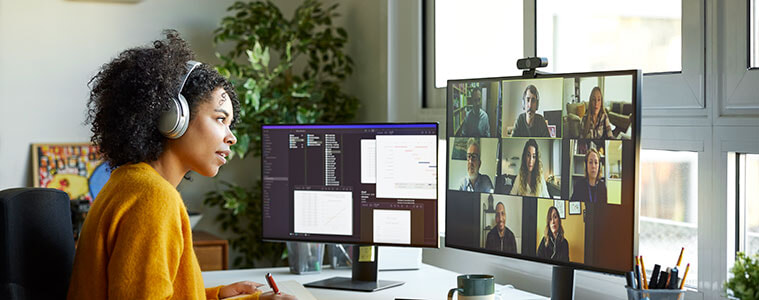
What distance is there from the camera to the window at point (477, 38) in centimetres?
241

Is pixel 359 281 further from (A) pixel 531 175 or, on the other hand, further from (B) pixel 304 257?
(A) pixel 531 175

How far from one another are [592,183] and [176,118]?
0.84 meters

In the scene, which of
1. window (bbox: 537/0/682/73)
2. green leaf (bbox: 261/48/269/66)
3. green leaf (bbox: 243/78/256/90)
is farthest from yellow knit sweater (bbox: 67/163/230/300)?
green leaf (bbox: 261/48/269/66)

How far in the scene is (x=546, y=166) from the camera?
5.41 feet

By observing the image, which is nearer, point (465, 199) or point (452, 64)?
point (465, 199)

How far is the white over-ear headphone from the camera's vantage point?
1.47m

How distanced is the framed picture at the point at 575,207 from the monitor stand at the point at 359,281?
624mm

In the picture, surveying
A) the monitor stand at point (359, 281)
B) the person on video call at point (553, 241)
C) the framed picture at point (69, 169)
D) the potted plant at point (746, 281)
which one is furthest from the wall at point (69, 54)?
the potted plant at point (746, 281)

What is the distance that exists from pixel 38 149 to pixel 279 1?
121cm

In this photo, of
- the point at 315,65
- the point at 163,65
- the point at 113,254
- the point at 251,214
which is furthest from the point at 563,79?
the point at 251,214

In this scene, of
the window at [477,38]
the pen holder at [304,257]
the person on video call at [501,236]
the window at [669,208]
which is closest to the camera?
the person on video call at [501,236]

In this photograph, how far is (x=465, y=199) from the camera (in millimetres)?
1862

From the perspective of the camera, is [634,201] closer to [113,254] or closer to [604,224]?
[604,224]

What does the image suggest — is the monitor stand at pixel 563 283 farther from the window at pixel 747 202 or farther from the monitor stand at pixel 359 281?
the monitor stand at pixel 359 281
